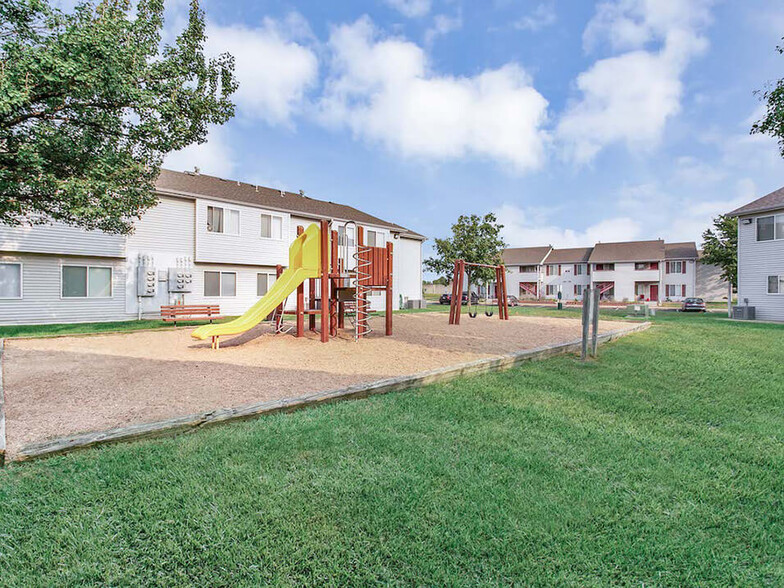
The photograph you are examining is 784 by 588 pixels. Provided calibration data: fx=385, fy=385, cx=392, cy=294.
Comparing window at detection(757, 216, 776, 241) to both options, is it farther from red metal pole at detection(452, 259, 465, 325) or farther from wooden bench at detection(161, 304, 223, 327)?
wooden bench at detection(161, 304, 223, 327)

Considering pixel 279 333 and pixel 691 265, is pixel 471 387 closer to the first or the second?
pixel 279 333

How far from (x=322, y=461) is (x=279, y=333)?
928cm

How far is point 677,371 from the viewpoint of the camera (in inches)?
268

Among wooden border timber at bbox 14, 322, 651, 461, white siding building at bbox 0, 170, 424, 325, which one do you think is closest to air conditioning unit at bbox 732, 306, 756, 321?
wooden border timber at bbox 14, 322, 651, 461

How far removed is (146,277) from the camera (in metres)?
17.6

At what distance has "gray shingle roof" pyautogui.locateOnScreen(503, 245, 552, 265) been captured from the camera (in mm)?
56719

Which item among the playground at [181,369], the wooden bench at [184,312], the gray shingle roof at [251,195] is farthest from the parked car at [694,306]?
the wooden bench at [184,312]

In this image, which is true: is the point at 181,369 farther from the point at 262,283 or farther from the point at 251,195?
the point at 251,195

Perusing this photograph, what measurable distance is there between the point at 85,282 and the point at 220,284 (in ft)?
18.0

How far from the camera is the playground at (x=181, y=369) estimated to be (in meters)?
4.49

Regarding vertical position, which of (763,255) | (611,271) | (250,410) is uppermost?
(611,271)

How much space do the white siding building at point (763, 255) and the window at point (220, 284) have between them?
2815 centimetres

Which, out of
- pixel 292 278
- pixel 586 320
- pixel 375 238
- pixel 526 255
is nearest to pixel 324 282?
pixel 292 278

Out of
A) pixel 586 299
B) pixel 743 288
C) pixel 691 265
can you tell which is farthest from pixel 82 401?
pixel 691 265
